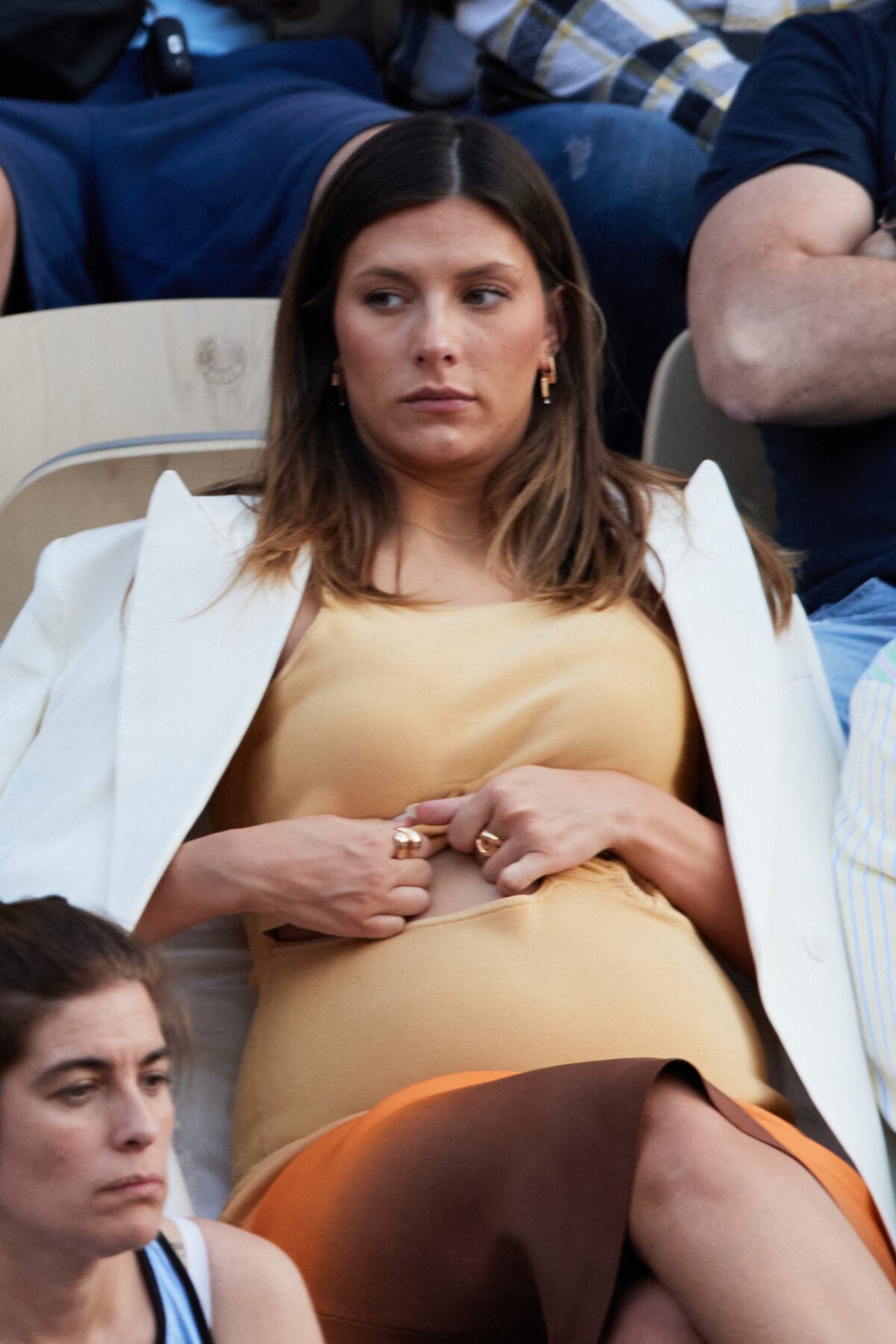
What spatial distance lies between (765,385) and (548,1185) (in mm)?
1174

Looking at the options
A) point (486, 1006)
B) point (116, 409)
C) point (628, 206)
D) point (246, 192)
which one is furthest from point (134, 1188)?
point (628, 206)

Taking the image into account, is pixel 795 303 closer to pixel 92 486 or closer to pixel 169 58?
pixel 92 486

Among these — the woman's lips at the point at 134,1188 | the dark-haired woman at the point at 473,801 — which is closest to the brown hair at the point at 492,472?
the dark-haired woman at the point at 473,801

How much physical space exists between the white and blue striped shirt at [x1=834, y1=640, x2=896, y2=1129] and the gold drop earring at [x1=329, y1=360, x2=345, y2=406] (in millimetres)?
619

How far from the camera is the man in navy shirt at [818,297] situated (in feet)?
6.53

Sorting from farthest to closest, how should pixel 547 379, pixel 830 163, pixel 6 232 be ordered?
pixel 6 232 → pixel 830 163 → pixel 547 379

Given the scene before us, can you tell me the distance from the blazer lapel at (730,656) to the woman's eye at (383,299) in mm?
334

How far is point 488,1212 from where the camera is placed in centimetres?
115

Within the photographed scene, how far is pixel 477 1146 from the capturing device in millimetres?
1170

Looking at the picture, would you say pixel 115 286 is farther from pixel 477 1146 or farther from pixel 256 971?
pixel 477 1146

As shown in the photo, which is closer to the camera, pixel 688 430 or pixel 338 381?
pixel 338 381

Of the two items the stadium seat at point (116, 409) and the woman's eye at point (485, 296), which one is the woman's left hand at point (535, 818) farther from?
the stadium seat at point (116, 409)

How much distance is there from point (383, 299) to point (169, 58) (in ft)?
3.58

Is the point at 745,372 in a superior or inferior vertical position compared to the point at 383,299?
inferior
